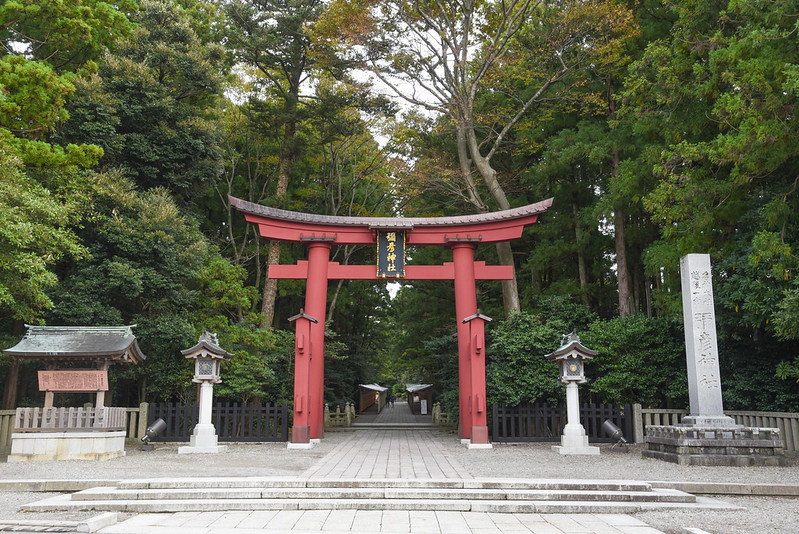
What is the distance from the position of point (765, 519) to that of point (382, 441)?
9.31 m

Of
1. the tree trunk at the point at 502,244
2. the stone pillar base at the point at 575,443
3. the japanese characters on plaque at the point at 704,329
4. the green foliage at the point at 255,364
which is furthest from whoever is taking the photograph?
the tree trunk at the point at 502,244

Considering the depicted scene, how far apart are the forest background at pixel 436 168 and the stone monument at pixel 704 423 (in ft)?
3.04

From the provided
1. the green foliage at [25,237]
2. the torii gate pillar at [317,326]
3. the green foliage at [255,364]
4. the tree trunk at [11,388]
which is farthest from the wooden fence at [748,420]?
the tree trunk at [11,388]

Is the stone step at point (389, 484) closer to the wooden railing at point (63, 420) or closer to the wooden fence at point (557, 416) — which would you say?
the wooden railing at point (63, 420)

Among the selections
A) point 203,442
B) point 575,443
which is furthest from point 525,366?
point 203,442

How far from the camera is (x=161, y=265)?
13289mm

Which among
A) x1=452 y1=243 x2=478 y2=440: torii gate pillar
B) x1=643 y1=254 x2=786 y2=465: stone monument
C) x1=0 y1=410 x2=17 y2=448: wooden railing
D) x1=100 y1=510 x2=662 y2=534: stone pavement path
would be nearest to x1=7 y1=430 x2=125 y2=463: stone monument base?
x1=0 y1=410 x2=17 y2=448: wooden railing

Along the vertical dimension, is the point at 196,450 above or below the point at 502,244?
below

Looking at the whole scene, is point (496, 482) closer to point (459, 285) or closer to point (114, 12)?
point (459, 285)

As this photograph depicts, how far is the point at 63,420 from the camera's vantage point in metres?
10.1

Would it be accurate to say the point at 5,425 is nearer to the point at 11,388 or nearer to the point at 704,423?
the point at 11,388

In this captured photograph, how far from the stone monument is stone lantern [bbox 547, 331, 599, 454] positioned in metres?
1.29

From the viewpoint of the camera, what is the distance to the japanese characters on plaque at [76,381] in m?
10.4

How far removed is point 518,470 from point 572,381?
360 centimetres
